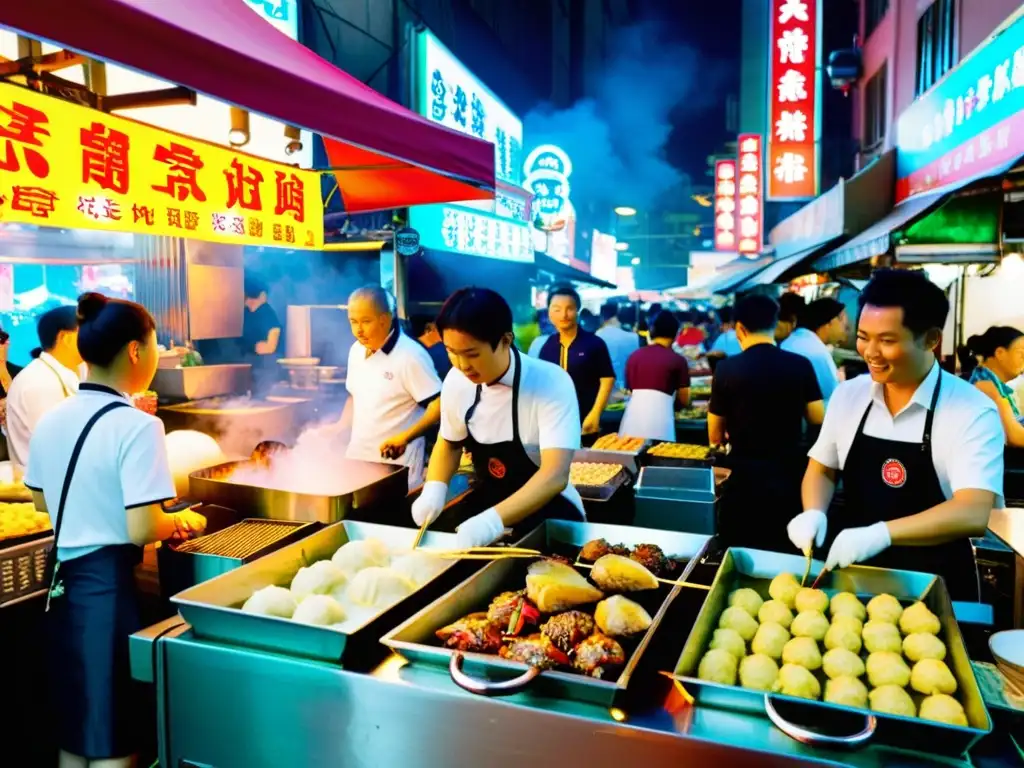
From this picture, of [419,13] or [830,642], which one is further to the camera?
[419,13]

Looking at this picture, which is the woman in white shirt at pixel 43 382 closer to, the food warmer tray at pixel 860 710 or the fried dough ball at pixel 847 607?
the food warmer tray at pixel 860 710

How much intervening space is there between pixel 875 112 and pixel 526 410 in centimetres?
1519

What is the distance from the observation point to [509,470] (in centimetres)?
339

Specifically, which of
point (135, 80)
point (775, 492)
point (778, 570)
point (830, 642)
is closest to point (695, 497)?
point (775, 492)

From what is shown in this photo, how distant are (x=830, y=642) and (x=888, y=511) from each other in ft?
3.14

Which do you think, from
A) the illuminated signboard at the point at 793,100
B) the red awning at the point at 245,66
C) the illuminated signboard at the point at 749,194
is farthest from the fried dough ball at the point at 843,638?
the illuminated signboard at the point at 749,194

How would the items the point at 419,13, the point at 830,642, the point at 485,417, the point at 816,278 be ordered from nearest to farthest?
1. the point at 830,642
2. the point at 485,417
3. the point at 419,13
4. the point at 816,278

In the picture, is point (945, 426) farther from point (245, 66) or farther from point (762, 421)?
point (245, 66)

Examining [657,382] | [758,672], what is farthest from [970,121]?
[758,672]

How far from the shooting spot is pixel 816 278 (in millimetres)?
14164

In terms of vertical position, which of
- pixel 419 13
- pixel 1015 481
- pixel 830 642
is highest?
pixel 419 13

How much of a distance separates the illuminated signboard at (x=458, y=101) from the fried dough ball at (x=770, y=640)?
6.04m

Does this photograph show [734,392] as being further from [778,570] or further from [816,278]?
[816,278]

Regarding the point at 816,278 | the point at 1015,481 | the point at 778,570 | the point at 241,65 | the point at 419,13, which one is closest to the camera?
the point at 778,570
